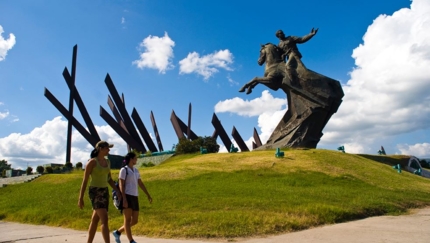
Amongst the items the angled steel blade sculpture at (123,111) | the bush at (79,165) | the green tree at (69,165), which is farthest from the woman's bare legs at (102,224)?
the angled steel blade sculpture at (123,111)

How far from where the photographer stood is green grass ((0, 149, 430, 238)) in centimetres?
740

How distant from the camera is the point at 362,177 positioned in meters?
16.9

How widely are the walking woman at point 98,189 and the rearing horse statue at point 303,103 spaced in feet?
65.9

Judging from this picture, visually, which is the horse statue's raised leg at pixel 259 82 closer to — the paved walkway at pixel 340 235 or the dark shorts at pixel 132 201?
the paved walkway at pixel 340 235

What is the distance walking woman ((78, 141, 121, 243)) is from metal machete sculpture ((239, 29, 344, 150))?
20.1m

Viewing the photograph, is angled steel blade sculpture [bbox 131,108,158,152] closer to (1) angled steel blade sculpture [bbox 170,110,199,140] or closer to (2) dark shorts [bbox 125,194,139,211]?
(1) angled steel blade sculpture [bbox 170,110,199,140]

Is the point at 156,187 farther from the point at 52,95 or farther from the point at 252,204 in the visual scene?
the point at 52,95

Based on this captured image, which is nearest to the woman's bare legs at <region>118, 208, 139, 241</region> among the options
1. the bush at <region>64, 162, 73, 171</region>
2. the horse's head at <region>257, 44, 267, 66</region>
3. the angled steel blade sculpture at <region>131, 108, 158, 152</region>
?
the horse's head at <region>257, 44, 267, 66</region>

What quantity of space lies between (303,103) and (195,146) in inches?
375

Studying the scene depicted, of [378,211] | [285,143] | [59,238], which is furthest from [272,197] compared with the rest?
[285,143]

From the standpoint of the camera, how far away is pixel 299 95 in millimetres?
25125

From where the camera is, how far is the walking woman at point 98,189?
5102mm

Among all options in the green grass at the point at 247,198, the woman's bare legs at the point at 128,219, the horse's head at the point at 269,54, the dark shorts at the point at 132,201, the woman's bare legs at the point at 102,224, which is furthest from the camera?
the horse's head at the point at 269,54

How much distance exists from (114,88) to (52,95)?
580 centimetres
